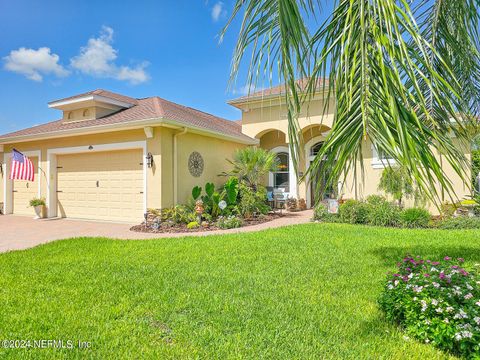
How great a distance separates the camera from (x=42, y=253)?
7.13m

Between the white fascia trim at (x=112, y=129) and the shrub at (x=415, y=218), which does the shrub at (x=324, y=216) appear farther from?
the white fascia trim at (x=112, y=129)

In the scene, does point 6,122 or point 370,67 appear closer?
point 370,67

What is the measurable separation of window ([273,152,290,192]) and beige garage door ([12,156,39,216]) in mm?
12270

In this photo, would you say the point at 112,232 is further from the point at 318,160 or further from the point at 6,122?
the point at 6,122

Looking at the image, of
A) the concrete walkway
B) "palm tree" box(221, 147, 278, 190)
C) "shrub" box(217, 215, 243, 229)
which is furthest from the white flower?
"palm tree" box(221, 147, 278, 190)

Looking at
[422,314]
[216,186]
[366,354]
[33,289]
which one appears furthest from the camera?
[216,186]

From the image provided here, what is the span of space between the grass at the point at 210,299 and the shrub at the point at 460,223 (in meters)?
3.07

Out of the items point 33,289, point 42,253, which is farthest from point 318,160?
point 42,253

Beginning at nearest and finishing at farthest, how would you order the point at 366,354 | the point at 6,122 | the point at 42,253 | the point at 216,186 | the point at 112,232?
the point at 366,354 → the point at 42,253 → the point at 112,232 → the point at 216,186 → the point at 6,122

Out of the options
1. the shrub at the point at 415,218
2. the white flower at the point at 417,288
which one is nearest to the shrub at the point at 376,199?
the shrub at the point at 415,218

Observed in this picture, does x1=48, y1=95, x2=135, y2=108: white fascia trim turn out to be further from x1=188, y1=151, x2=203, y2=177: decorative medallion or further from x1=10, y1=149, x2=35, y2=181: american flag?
x1=188, y1=151, x2=203, y2=177: decorative medallion

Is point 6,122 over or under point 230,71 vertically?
over

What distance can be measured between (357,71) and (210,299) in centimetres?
346

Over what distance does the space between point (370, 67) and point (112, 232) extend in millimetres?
9902
